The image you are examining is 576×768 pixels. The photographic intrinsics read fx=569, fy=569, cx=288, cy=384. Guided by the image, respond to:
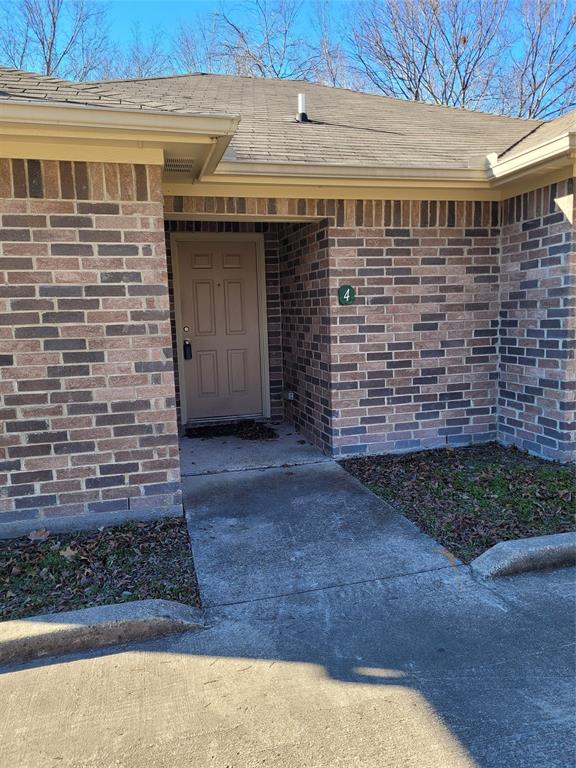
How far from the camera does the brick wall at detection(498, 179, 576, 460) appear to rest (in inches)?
203

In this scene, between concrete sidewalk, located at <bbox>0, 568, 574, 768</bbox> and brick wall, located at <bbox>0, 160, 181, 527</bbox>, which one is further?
brick wall, located at <bbox>0, 160, 181, 527</bbox>

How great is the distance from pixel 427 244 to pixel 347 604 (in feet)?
12.7

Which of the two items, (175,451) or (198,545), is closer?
(198,545)

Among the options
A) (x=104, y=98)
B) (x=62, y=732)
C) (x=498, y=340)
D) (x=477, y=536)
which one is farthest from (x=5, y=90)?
(x=498, y=340)

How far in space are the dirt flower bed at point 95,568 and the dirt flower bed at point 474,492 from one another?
5.89 feet

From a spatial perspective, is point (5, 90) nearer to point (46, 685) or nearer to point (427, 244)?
point (46, 685)

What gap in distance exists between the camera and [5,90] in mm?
3619

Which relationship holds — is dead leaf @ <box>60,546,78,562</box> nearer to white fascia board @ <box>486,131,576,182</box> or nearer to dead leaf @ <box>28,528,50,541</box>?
dead leaf @ <box>28,528,50,541</box>

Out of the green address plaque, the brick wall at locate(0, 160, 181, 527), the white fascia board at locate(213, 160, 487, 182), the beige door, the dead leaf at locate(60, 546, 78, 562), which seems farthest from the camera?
the beige door

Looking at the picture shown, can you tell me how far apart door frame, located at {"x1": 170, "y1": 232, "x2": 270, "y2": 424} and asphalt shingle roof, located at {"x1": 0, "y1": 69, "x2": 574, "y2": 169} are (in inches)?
57.7

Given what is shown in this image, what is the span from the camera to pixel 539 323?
5512 millimetres

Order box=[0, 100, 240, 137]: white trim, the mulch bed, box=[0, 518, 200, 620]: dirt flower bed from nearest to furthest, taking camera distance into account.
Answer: box=[0, 518, 200, 620]: dirt flower bed, box=[0, 100, 240, 137]: white trim, the mulch bed

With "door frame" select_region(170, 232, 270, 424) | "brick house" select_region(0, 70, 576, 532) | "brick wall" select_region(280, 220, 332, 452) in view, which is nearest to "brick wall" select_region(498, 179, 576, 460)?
"brick house" select_region(0, 70, 576, 532)

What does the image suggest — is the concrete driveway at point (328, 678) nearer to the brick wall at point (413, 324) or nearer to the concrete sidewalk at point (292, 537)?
the concrete sidewalk at point (292, 537)
